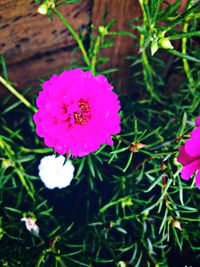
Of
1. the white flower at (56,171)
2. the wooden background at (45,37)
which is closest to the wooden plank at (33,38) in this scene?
the wooden background at (45,37)

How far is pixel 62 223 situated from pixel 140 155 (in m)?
0.36

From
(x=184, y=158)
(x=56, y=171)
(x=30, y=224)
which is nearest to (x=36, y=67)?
(x=56, y=171)

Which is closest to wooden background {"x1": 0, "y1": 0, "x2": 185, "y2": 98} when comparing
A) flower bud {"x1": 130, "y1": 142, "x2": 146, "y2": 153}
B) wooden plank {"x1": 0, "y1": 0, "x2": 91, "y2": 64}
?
wooden plank {"x1": 0, "y1": 0, "x2": 91, "y2": 64}

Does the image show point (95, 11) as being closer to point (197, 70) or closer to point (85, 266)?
point (197, 70)

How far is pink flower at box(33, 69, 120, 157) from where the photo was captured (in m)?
0.68

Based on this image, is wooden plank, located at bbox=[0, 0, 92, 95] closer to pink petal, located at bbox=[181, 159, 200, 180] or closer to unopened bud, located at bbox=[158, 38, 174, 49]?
unopened bud, located at bbox=[158, 38, 174, 49]

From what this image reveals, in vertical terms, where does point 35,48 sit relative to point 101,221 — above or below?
above

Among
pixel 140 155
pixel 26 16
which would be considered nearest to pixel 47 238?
pixel 140 155

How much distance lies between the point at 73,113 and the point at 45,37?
1.71ft

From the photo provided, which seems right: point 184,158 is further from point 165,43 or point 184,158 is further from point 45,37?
point 45,37

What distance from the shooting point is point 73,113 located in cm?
70

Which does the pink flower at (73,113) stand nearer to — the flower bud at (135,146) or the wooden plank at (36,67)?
the flower bud at (135,146)

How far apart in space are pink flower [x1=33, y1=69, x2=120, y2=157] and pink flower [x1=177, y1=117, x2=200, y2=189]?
15 centimetres

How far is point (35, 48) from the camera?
1150 millimetres
